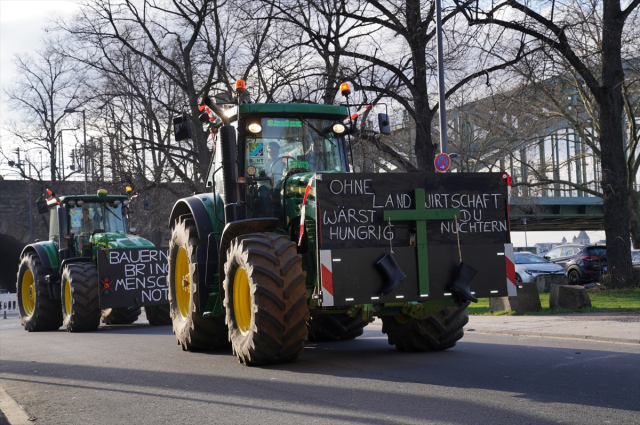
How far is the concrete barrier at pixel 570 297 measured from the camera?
1609 cm

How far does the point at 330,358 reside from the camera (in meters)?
9.60

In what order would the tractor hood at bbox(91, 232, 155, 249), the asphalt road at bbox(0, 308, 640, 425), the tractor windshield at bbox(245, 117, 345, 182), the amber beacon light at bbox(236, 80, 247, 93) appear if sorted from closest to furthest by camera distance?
the asphalt road at bbox(0, 308, 640, 425) → the amber beacon light at bbox(236, 80, 247, 93) → the tractor windshield at bbox(245, 117, 345, 182) → the tractor hood at bbox(91, 232, 155, 249)

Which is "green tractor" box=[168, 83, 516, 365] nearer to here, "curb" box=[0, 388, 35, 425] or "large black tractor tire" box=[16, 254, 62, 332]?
"curb" box=[0, 388, 35, 425]

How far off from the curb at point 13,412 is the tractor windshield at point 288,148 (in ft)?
13.0

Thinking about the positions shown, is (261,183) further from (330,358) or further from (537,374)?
(537,374)

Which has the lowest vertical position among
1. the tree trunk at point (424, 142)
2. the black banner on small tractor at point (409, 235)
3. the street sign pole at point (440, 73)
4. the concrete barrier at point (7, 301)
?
the concrete barrier at point (7, 301)

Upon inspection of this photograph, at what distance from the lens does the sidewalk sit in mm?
11430

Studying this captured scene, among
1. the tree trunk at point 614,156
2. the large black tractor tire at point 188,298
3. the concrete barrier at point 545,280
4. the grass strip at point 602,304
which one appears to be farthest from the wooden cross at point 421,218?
the concrete barrier at point 545,280

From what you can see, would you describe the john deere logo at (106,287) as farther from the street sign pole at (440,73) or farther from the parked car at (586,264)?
the parked car at (586,264)

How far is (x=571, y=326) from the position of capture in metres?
12.9

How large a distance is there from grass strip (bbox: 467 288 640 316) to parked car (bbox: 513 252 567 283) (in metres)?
4.04

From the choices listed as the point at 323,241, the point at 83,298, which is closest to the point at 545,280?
the point at 83,298

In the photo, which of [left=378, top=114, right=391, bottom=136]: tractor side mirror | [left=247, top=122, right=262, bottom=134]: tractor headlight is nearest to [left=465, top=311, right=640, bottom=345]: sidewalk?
[left=378, top=114, right=391, bottom=136]: tractor side mirror

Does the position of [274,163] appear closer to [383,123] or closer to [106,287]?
[383,123]
